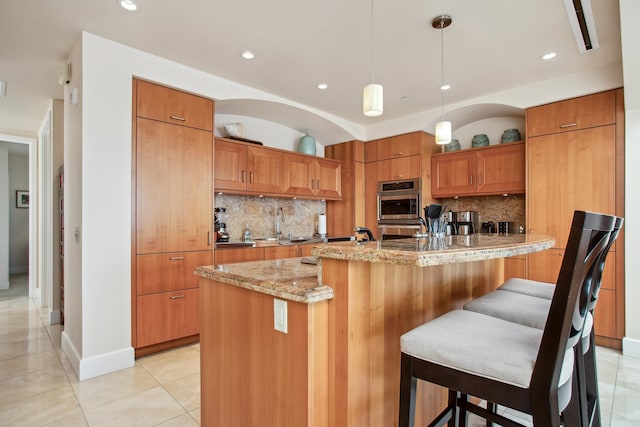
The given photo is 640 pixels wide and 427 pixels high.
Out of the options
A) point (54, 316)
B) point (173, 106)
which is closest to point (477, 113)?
point (173, 106)

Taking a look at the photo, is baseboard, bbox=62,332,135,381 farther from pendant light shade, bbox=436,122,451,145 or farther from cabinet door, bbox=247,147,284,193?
pendant light shade, bbox=436,122,451,145

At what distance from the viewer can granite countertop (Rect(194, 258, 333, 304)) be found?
1.14 meters

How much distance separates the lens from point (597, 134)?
10.2 ft

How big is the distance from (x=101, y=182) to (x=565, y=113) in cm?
438

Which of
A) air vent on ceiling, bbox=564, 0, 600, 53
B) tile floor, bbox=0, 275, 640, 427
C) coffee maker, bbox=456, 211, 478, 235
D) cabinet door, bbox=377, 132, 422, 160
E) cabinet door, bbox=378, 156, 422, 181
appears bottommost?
tile floor, bbox=0, 275, 640, 427

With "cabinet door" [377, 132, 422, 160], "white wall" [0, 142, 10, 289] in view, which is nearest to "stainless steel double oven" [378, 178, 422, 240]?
"cabinet door" [377, 132, 422, 160]

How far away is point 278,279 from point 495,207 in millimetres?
3903

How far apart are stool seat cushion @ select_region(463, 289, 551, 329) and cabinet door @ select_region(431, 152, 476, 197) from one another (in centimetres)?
274

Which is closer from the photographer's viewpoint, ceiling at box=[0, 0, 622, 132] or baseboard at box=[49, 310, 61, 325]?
ceiling at box=[0, 0, 622, 132]

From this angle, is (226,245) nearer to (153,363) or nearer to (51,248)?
(153,363)

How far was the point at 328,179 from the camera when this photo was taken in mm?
4879

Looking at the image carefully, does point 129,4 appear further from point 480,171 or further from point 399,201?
point 480,171

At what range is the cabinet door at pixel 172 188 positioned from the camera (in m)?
2.82

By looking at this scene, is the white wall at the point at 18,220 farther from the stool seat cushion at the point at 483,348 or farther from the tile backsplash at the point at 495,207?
the stool seat cushion at the point at 483,348
